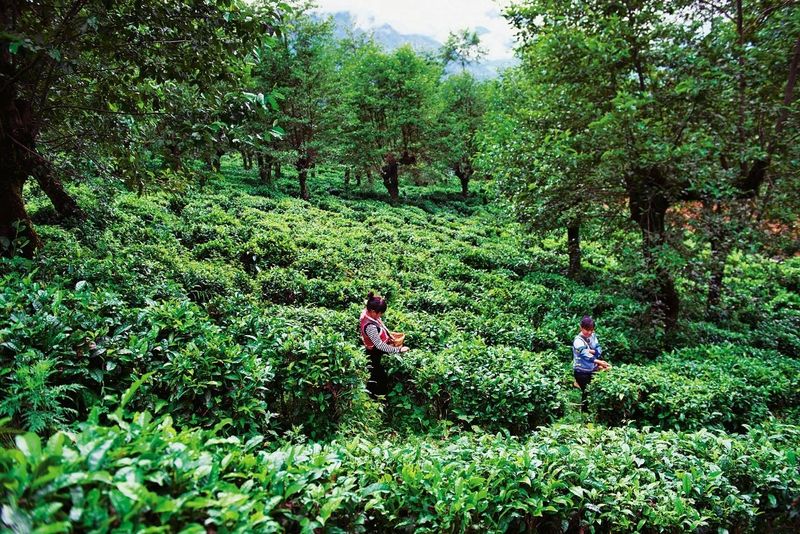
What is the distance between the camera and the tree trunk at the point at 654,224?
1000 centimetres

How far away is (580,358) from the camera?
7.61 meters

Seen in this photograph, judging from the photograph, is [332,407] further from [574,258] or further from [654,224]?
[574,258]

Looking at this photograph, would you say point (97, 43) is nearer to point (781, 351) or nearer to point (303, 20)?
point (781, 351)

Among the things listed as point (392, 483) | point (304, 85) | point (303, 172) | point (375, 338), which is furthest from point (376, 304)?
point (304, 85)

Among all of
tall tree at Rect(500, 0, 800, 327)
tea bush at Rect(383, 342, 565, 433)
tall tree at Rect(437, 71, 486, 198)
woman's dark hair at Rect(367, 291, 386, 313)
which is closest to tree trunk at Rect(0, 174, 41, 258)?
woman's dark hair at Rect(367, 291, 386, 313)

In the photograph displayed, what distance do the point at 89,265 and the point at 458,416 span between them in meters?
6.11

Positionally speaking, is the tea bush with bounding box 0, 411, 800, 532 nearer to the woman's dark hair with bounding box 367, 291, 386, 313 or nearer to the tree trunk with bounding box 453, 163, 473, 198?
the woman's dark hair with bounding box 367, 291, 386, 313

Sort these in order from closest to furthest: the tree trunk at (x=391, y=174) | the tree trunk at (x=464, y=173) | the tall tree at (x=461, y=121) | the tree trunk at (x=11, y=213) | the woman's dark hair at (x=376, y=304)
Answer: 1. the tree trunk at (x=11, y=213)
2. the woman's dark hair at (x=376, y=304)
3. the tree trunk at (x=391, y=174)
4. the tall tree at (x=461, y=121)
5. the tree trunk at (x=464, y=173)

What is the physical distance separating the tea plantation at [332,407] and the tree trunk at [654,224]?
502 mm

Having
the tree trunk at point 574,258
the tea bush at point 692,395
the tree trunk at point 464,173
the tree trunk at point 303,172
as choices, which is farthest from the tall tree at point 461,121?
the tea bush at point 692,395

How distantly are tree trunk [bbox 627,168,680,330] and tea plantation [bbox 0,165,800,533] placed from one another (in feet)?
1.65

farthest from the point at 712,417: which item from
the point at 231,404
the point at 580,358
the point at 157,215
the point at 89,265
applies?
the point at 157,215

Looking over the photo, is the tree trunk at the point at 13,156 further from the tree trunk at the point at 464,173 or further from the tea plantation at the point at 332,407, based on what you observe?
the tree trunk at the point at 464,173

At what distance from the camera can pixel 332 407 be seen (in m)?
5.36
